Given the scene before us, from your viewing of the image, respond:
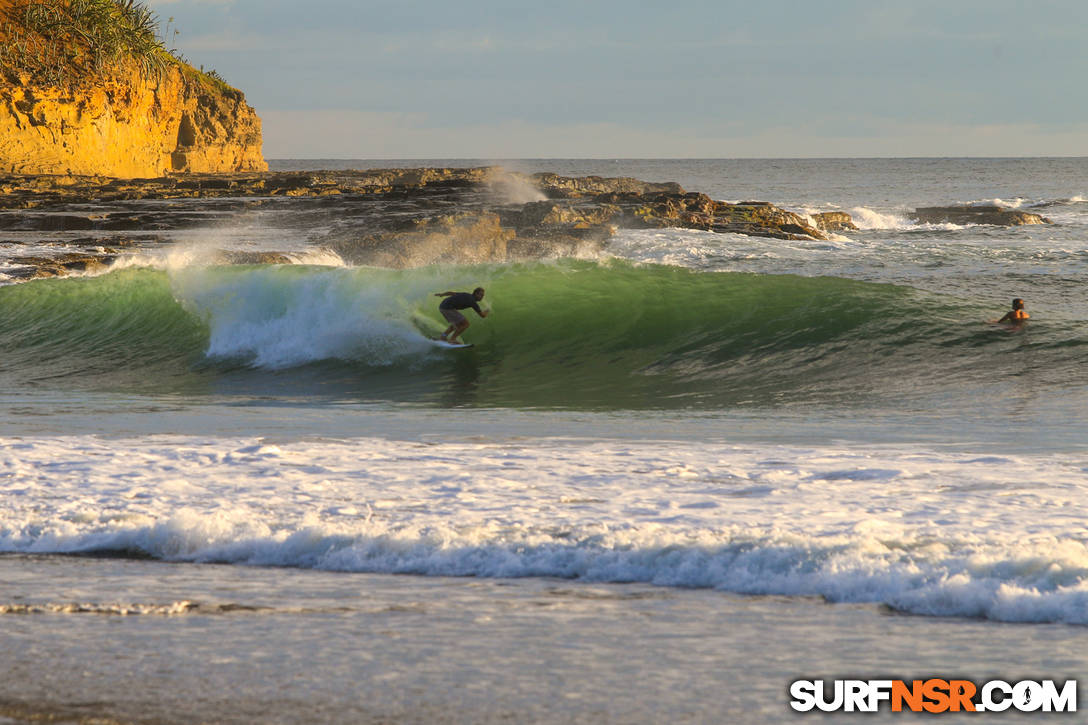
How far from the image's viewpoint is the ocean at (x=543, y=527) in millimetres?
3973

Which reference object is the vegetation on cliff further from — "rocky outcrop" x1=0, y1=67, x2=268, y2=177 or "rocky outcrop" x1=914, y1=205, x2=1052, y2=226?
"rocky outcrop" x1=914, y1=205, x2=1052, y2=226

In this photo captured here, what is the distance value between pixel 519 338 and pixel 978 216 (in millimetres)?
30925

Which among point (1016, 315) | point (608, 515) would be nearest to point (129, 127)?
point (1016, 315)

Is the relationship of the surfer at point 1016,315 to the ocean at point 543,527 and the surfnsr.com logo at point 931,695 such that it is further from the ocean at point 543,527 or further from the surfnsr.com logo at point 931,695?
the surfnsr.com logo at point 931,695

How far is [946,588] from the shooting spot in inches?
191

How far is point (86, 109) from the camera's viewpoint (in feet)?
171

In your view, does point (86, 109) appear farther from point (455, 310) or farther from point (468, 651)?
point (468, 651)

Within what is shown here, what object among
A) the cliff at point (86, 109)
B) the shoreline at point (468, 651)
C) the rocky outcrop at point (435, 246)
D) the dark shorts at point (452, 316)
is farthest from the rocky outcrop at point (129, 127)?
the shoreline at point (468, 651)

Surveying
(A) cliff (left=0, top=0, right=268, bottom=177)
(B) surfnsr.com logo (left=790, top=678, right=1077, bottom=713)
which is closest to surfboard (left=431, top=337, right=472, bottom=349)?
(B) surfnsr.com logo (left=790, top=678, right=1077, bottom=713)

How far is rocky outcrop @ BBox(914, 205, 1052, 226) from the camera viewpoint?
4066cm

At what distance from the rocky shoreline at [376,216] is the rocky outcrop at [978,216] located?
92mm

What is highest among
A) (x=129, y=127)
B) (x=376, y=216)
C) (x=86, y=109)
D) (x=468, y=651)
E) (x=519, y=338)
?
(x=86, y=109)

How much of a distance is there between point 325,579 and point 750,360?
34.8 ft

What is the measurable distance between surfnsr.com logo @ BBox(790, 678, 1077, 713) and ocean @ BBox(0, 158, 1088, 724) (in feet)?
0.21
